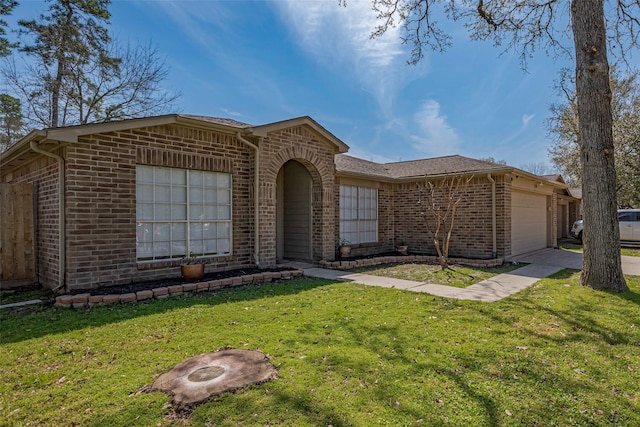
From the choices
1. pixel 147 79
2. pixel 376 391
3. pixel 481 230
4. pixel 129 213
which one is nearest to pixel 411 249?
pixel 481 230

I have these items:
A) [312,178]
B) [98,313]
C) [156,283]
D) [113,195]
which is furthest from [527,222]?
[98,313]

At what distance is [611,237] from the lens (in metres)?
6.89

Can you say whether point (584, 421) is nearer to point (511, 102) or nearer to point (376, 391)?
point (376, 391)

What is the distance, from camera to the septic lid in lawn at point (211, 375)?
9.86ft

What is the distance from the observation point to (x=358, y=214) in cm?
1281

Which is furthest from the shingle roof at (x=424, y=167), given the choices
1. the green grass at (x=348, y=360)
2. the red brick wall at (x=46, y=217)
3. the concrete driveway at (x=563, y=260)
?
the red brick wall at (x=46, y=217)

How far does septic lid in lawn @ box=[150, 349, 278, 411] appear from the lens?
3004mm

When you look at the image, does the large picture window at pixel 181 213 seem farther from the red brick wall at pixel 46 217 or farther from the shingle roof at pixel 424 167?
the shingle roof at pixel 424 167

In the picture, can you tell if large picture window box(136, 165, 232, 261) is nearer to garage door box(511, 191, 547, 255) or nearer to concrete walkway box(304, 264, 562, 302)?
concrete walkway box(304, 264, 562, 302)

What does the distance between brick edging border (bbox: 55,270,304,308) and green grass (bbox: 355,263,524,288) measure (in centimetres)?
277

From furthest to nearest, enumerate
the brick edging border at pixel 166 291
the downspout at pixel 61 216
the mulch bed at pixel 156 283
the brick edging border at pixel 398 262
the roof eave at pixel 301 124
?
the brick edging border at pixel 398 262 < the roof eave at pixel 301 124 < the downspout at pixel 61 216 < the mulch bed at pixel 156 283 < the brick edging border at pixel 166 291

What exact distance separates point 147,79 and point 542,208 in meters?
21.3

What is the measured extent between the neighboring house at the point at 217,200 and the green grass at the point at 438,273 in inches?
66.6

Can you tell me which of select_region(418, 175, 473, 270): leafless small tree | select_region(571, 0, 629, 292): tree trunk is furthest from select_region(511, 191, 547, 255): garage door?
select_region(571, 0, 629, 292): tree trunk
